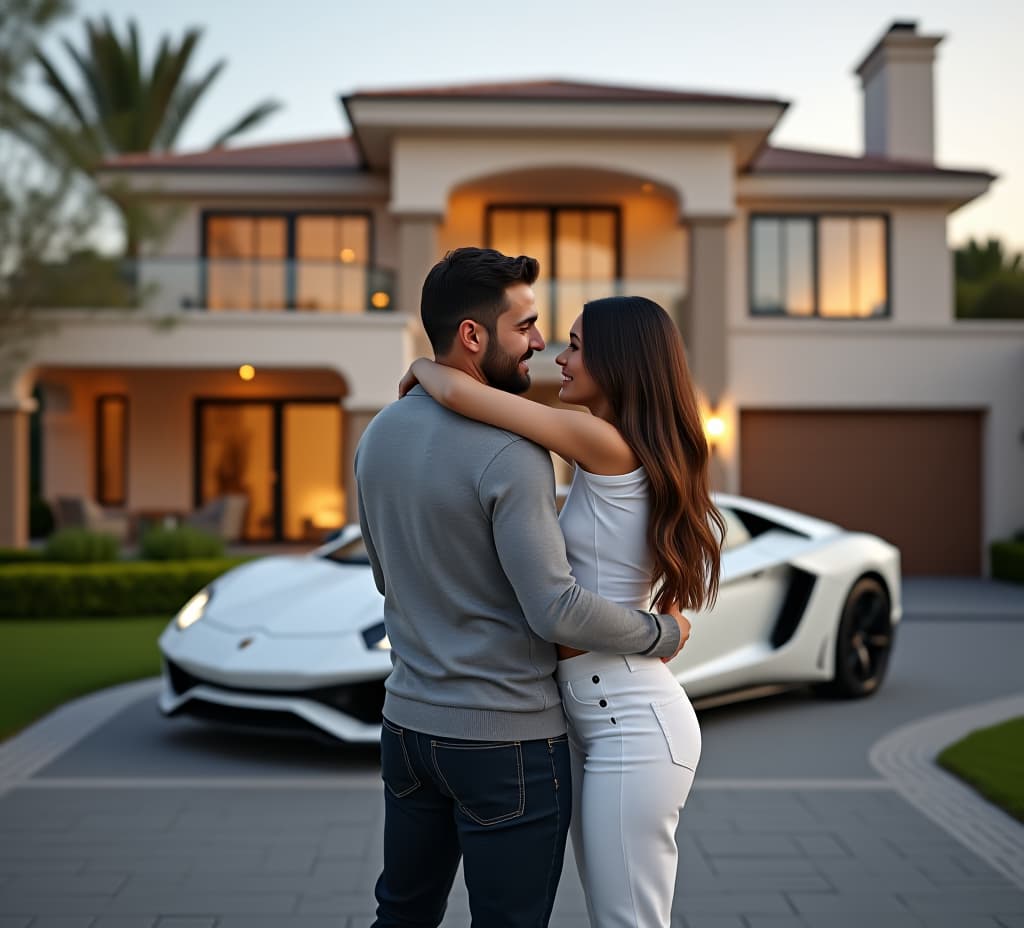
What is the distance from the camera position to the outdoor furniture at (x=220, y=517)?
789 inches

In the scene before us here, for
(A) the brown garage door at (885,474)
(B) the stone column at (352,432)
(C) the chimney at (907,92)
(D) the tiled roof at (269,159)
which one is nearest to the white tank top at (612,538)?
(B) the stone column at (352,432)

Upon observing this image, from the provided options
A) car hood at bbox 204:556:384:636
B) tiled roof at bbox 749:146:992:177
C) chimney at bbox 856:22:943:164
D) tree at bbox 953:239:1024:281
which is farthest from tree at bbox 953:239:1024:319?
car hood at bbox 204:556:384:636

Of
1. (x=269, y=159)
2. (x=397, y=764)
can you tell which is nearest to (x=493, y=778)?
(x=397, y=764)

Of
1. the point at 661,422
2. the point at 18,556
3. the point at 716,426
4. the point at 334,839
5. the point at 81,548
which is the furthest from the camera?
the point at 716,426

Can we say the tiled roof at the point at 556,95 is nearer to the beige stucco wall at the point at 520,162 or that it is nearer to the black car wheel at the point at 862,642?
the beige stucco wall at the point at 520,162

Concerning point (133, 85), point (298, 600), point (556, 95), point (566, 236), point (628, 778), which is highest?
point (133, 85)

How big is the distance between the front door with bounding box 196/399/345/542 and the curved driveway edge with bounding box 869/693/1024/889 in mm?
15856

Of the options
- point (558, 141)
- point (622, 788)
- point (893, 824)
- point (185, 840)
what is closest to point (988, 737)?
point (893, 824)

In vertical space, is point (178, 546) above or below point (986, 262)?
below

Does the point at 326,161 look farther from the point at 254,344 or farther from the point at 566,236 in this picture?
the point at 254,344

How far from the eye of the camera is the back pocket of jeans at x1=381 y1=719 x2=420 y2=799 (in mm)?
2410

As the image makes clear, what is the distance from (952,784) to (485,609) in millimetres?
4224

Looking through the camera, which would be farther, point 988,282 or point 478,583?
point 988,282

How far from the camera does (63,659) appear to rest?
31.9ft
